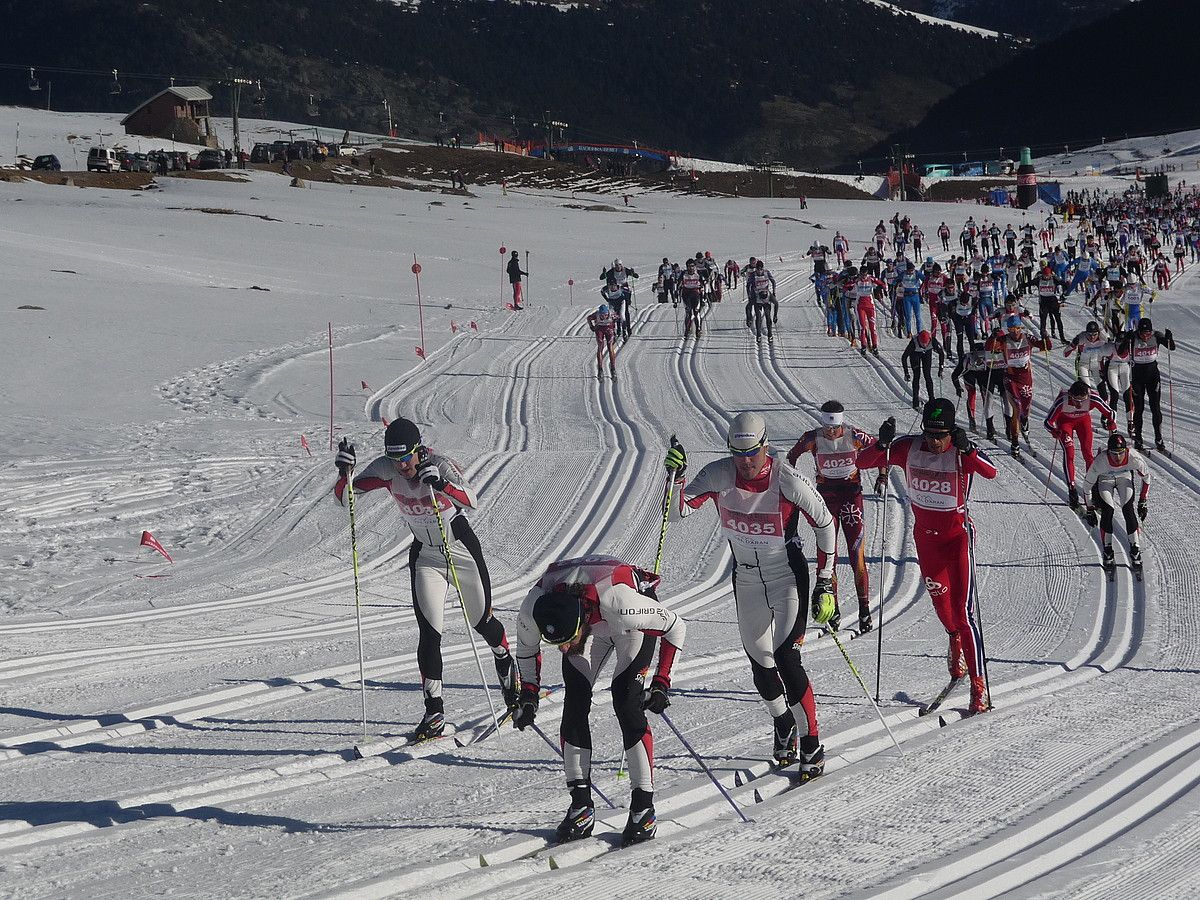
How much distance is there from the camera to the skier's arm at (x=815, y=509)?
6281 millimetres

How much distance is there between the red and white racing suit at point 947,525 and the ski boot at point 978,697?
98 mm

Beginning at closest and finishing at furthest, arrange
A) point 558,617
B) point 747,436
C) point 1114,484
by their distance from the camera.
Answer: point 558,617 → point 747,436 → point 1114,484

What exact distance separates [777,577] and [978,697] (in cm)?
190

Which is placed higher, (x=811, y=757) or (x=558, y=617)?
(x=558, y=617)

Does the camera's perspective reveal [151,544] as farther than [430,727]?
Yes

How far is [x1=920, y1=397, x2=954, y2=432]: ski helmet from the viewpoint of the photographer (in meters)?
7.38

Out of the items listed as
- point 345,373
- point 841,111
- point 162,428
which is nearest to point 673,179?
point 345,373

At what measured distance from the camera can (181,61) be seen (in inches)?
5778

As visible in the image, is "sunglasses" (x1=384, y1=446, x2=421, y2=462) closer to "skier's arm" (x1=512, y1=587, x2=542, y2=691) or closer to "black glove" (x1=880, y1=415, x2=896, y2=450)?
"skier's arm" (x1=512, y1=587, x2=542, y2=691)

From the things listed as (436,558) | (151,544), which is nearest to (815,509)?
(436,558)

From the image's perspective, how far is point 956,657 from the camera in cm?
776

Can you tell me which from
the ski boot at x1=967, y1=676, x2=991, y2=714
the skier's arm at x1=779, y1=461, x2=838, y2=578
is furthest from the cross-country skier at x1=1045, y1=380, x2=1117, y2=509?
the skier's arm at x1=779, y1=461, x2=838, y2=578

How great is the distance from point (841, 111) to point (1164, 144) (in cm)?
7818

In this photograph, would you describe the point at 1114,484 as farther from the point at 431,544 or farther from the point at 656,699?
the point at 656,699
